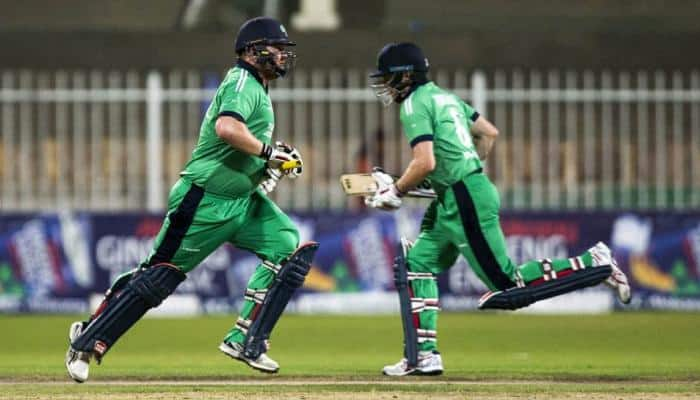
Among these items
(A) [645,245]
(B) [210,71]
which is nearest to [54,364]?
(A) [645,245]

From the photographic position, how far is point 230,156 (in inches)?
394

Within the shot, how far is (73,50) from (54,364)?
35.1 ft

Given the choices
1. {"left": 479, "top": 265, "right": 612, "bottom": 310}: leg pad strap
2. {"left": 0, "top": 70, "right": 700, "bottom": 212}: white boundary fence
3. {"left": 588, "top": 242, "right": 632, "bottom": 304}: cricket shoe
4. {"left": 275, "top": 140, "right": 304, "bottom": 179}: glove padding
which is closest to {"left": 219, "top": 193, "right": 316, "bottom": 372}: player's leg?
{"left": 275, "top": 140, "right": 304, "bottom": 179}: glove padding

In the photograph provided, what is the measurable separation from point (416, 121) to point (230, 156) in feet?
3.45

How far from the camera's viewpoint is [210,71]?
21.0 meters

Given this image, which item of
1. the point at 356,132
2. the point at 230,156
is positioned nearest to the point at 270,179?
the point at 230,156

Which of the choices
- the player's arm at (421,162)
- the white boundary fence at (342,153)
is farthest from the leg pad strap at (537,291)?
the white boundary fence at (342,153)

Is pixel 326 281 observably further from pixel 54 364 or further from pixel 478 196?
pixel 478 196

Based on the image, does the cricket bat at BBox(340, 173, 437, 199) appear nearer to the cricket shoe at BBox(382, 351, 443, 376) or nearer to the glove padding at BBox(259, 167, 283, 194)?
the glove padding at BBox(259, 167, 283, 194)

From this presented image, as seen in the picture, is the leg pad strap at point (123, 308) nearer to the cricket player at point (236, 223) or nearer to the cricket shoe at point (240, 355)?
the cricket player at point (236, 223)

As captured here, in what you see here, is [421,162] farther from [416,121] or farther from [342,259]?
[342,259]

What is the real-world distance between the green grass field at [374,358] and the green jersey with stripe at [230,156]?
3.69ft

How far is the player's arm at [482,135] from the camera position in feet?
34.9

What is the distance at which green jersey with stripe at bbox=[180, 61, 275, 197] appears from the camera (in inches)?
393
